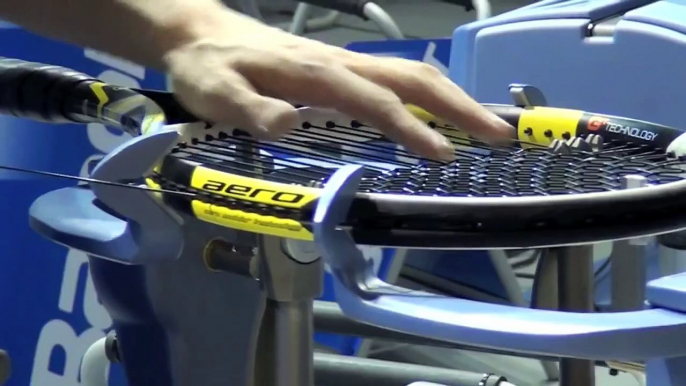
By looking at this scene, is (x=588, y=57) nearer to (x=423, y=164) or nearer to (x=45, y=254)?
(x=423, y=164)

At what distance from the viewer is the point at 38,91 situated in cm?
60

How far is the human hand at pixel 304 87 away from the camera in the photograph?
0.47m

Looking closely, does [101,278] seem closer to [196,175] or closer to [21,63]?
[21,63]

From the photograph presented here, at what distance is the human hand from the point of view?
1.53ft

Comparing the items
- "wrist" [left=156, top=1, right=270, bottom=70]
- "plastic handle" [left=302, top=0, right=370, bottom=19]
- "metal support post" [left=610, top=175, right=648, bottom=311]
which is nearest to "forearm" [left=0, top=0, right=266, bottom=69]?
"wrist" [left=156, top=1, right=270, bottom=70]

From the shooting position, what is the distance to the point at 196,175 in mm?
408

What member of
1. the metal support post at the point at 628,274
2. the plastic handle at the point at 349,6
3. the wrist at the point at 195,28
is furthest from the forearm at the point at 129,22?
the plastic handle at the point at 349,6

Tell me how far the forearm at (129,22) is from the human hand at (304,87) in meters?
0.01

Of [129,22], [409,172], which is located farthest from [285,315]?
[129,22]

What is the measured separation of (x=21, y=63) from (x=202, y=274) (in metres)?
0.18

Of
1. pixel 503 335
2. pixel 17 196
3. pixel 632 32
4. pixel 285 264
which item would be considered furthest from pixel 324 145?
pixel 17 196

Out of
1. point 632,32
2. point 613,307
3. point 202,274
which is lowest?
point 613,307

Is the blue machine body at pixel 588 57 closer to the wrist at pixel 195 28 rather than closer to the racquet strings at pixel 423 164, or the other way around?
the racquet strings at pixel 423 164

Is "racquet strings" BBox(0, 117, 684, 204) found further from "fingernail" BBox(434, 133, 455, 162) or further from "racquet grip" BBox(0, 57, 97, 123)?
"racquet grip" BBox(0, 57, 97, 123)
